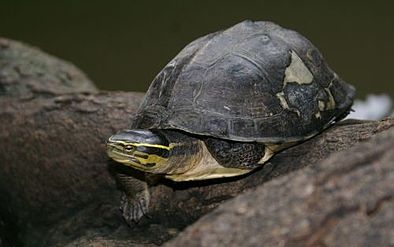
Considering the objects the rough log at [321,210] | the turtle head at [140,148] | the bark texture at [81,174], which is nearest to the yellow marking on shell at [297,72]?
the bark texture at [81,174]

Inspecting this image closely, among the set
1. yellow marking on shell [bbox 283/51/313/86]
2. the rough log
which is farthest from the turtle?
the rough log

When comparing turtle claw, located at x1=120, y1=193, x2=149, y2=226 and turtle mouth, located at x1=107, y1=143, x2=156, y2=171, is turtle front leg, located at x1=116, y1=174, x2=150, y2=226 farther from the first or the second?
turtle mouth, located at x1=107, y1=143, x2=156, y2=171

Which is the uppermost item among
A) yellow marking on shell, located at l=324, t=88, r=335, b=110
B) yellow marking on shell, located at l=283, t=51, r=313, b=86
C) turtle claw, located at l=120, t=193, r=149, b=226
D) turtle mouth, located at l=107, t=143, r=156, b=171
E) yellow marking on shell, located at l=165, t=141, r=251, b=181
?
yellow marking on shell, located at l=283, t=51, r=313, b=86

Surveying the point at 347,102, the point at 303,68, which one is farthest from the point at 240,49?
the point at 347,102

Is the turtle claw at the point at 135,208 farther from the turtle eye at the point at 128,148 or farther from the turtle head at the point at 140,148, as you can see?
the turtle eye at the point at 128,148

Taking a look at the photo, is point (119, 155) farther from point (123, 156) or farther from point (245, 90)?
point (245, 90)

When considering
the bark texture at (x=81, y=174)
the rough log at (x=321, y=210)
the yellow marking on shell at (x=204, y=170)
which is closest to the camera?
the rough log at (x=321, y=210)
